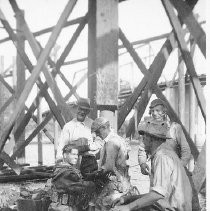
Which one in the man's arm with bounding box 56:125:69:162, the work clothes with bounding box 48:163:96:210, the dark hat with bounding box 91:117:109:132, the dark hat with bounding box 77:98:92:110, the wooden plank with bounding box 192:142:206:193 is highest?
the dark hat with bounding box 77:98:92:110

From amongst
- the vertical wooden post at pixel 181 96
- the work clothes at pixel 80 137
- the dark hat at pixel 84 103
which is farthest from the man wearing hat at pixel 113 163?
the vertical wooden post at pixel 181 96

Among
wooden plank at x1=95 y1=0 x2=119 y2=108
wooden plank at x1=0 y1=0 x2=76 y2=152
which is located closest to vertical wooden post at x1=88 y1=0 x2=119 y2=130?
wooden plank at x1=95 y1=0 x2=119 y2=108

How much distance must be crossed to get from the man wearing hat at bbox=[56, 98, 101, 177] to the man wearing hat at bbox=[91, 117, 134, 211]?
0.18m

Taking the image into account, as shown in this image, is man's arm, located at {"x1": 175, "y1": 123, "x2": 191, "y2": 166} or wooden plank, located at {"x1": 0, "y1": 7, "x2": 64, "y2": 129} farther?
man's arm, located at {"x1": 175, "y1": 123, "x2": 191, "y2": 166}

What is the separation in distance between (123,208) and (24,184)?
352cm

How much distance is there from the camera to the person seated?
3.22 m

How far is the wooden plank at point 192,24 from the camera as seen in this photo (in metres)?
2.84

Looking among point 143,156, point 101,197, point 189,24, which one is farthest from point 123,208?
point 143,156

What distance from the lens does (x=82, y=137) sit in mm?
4133

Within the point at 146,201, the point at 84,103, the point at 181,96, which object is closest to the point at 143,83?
the point at 84,103

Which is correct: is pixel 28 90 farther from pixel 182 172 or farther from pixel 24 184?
pixel 24 184

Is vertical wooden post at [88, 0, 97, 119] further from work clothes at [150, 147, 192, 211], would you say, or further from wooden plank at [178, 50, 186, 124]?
wooden plank at [178, 50, 186, 124]

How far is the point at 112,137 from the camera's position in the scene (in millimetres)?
3678

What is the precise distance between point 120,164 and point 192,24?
5.93 ft
